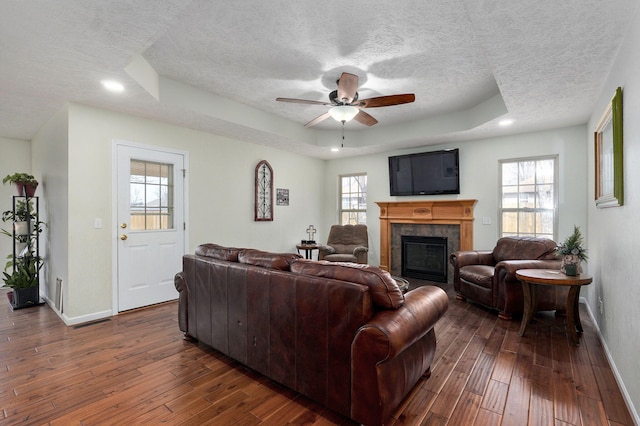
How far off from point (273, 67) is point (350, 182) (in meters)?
3.76

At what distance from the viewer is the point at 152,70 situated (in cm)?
323

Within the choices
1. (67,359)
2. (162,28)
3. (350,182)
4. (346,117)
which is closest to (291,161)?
(350,182)

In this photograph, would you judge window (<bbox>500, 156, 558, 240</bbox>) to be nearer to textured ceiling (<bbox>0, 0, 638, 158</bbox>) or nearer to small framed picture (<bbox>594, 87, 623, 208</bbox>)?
textured ceiling (<bbox>0, 0, 638, 158</bbox>)

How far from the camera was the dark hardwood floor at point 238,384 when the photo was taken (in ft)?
6.13

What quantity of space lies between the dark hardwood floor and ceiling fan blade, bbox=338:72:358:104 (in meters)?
2.56

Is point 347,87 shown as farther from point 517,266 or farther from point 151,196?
point 151,196

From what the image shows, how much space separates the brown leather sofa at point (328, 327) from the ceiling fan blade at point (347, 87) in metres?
1.72

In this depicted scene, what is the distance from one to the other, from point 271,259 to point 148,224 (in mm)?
2598

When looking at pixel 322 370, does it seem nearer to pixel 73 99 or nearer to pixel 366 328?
pixel 366 328

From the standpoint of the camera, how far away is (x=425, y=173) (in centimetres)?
550

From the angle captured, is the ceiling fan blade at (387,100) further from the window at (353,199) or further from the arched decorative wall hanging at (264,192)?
the window at (353,199)

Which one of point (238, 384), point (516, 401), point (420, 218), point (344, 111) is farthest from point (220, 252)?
point (420, 218)

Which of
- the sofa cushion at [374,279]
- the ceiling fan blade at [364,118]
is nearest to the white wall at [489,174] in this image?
the ceiling fan blade at [364,118]

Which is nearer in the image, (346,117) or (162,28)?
(162,28)
